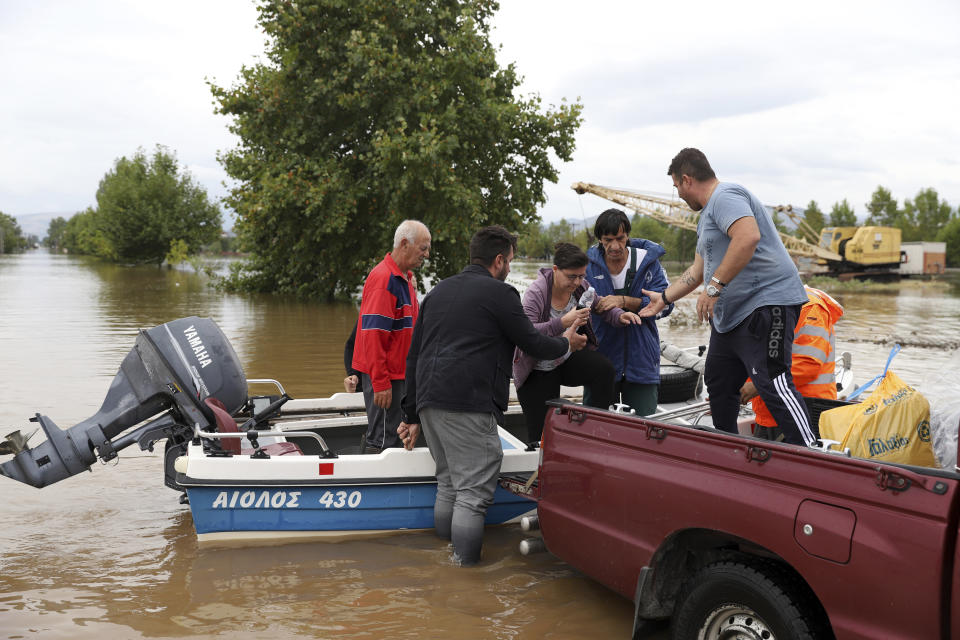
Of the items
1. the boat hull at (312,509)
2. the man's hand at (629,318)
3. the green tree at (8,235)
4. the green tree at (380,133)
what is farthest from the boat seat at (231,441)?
the green tree at (8,235)

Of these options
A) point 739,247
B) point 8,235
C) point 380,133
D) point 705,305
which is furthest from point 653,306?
point 8,235

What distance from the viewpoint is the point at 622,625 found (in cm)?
392

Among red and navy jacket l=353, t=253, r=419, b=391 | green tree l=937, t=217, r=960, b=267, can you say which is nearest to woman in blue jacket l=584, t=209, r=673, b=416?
red and navy jacket l=353, t=253, r=419, b=391

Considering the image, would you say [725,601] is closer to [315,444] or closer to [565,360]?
[565,360]

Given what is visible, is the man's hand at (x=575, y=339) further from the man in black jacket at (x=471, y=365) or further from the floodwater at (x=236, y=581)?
the floodwater at (x=236, y=581)

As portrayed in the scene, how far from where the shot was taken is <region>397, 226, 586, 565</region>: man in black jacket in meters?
4.39

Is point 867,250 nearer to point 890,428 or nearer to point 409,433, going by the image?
point 409,433

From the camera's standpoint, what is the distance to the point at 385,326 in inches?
202

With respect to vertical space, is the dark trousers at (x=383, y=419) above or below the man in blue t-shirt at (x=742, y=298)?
below

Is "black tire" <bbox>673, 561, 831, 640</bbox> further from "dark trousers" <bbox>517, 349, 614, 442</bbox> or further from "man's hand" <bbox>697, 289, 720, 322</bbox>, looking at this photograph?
"dark trousers" <bbox>517, 349, 614, 442</bbox>

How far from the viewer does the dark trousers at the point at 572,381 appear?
474 cm

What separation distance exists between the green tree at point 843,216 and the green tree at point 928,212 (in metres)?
5.78

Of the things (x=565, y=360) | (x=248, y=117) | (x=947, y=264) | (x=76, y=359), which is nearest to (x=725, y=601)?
(x=565, y=360)

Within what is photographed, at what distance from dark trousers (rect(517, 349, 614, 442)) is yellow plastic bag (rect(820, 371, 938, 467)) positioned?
1.64m
